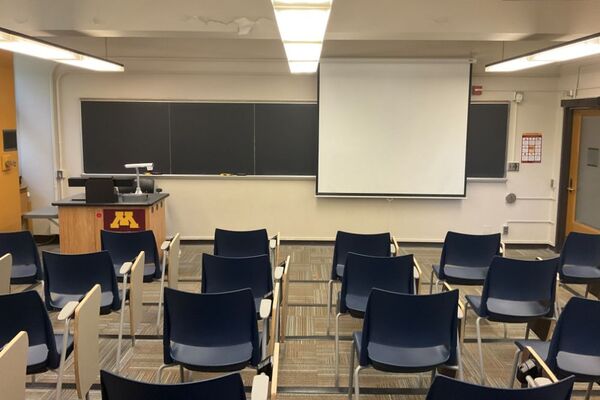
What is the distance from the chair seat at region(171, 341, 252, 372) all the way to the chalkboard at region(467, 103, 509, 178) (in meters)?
5.65

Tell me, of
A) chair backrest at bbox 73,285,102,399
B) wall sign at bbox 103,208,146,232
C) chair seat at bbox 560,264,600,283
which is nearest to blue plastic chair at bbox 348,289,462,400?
chair backrest at bbox 73,285,102,399

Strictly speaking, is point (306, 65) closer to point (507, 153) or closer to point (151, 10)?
point (151, 10)

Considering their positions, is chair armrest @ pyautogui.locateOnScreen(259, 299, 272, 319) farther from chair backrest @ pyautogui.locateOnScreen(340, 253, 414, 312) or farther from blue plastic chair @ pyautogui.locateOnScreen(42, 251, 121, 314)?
blue plastic chair @ pyautogui.locateOnScreen(42, 251, 121, 314)

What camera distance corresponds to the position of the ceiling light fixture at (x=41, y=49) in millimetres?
4070

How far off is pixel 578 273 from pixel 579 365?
2.06 metres

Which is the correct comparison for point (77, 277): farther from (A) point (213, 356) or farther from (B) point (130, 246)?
(A) point (213, 356)

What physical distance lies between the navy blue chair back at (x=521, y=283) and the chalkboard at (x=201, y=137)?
4.29 meters

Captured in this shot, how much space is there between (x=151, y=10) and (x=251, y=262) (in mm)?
2628

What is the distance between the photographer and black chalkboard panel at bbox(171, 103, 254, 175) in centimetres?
755

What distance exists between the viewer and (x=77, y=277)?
375 centimetres

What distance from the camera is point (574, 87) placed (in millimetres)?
7090

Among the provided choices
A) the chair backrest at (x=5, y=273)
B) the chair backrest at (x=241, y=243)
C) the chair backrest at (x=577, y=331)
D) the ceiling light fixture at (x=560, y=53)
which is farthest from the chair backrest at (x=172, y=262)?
the ceiling light fixture at (x=560, y=53)

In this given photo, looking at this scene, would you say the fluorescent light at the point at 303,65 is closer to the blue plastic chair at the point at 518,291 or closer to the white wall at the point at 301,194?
the white wall at the point at 301,194

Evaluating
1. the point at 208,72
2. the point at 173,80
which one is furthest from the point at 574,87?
the point at 173,80
